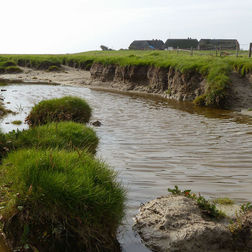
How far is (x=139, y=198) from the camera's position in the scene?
7086 millimetres

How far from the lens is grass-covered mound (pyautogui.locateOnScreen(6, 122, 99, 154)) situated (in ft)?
27.5

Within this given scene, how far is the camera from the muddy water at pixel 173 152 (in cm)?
759

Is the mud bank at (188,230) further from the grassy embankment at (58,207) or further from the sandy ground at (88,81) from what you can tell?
the sandy ground at (88,81)

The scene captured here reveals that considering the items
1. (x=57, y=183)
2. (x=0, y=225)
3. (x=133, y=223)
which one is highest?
(x=57, y=183)

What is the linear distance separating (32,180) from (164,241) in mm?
2189

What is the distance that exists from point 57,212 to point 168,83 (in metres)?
23.7

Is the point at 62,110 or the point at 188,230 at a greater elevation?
the point at 62,110

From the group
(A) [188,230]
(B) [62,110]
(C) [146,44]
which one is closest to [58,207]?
(A) [188,230]

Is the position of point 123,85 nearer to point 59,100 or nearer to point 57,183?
point 59,100

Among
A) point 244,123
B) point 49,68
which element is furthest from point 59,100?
point 49,68

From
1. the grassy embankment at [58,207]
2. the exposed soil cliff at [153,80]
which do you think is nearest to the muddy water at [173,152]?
the grassy embankment at [58,207]

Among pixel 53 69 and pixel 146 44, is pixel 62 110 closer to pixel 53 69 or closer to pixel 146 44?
pixel 53 69

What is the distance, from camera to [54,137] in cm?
877

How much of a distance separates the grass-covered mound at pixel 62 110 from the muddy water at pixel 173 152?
37.4 inches
